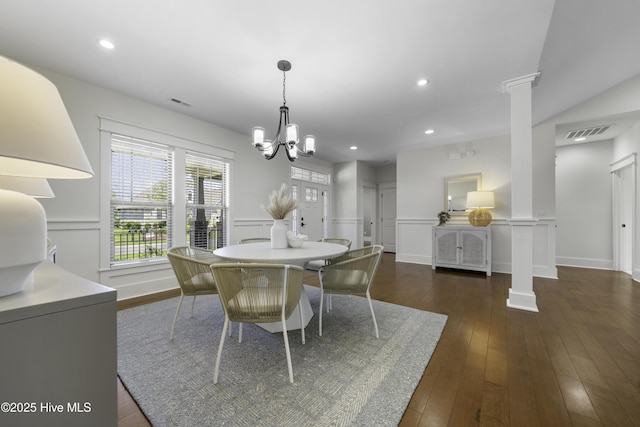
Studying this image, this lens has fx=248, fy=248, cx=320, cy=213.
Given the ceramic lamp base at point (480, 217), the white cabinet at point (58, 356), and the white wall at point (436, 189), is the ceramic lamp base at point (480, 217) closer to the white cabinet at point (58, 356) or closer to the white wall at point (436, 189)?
the white wall at point (436, 189)

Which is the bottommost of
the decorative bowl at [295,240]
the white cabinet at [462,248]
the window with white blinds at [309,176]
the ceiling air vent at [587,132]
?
the white cabinet at [462,248]

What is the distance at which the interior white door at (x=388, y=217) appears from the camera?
7.25 m

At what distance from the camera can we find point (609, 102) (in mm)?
3551

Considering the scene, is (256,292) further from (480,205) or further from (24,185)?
(480,205)

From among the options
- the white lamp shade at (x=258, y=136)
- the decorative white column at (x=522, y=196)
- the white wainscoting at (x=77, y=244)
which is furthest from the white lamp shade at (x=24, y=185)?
the decorative white column at (x=522, y=196)

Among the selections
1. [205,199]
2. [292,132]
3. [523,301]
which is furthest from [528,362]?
[205,199]

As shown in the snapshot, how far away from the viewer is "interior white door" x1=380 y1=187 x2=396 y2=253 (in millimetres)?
7254

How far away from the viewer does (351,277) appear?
221cm

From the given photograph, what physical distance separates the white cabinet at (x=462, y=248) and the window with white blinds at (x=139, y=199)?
15.2 ft

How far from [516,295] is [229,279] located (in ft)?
9.98

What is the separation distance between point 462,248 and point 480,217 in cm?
64

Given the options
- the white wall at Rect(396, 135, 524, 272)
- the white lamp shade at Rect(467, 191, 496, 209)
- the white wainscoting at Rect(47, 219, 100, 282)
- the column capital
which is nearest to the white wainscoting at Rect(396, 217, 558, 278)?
the white wall at Rect(396, 135, 524, 272)

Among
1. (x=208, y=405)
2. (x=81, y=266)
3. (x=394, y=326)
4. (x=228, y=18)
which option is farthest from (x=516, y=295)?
(x=81, y=266)

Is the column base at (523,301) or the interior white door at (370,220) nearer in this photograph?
the column base at (523,301)
